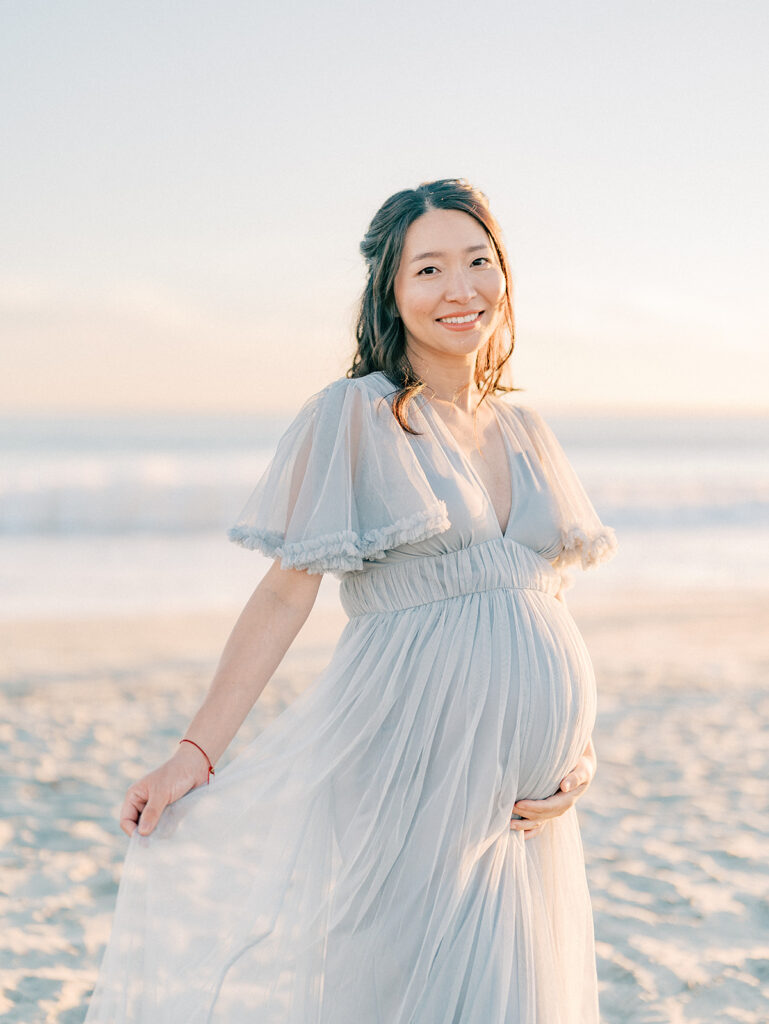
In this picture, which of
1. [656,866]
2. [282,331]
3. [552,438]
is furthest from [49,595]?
[282,331]

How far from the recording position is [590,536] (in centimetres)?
248

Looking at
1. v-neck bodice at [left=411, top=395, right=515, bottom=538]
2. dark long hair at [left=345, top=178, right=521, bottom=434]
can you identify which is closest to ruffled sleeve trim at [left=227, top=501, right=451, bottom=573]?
v-neck bodice at [left=411, top=395, right=515, bottom=538]


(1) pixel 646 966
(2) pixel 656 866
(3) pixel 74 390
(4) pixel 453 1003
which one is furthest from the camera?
(3) pixel 74 390

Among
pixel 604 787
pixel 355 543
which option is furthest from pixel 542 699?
pixel 604 787

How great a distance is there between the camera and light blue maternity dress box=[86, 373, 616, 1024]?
2.12 m

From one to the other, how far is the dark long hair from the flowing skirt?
0.47m

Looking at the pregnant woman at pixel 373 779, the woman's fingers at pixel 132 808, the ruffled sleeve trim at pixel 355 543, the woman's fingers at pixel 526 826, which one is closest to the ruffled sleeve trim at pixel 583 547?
the pregnant woman at pixel 373 779

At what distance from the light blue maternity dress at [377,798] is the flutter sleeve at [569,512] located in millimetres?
199

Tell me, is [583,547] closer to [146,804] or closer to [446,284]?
[446,284]

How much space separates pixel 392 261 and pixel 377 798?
111 centimetres

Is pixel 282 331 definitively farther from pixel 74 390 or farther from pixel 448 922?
pixel 448 922

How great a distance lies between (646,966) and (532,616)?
2.03 metres

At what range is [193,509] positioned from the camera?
667 inches

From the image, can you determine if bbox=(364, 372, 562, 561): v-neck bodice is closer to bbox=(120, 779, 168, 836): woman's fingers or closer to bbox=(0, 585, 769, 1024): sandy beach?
bbox=(120, 779, 168, 836): woman's fingers
